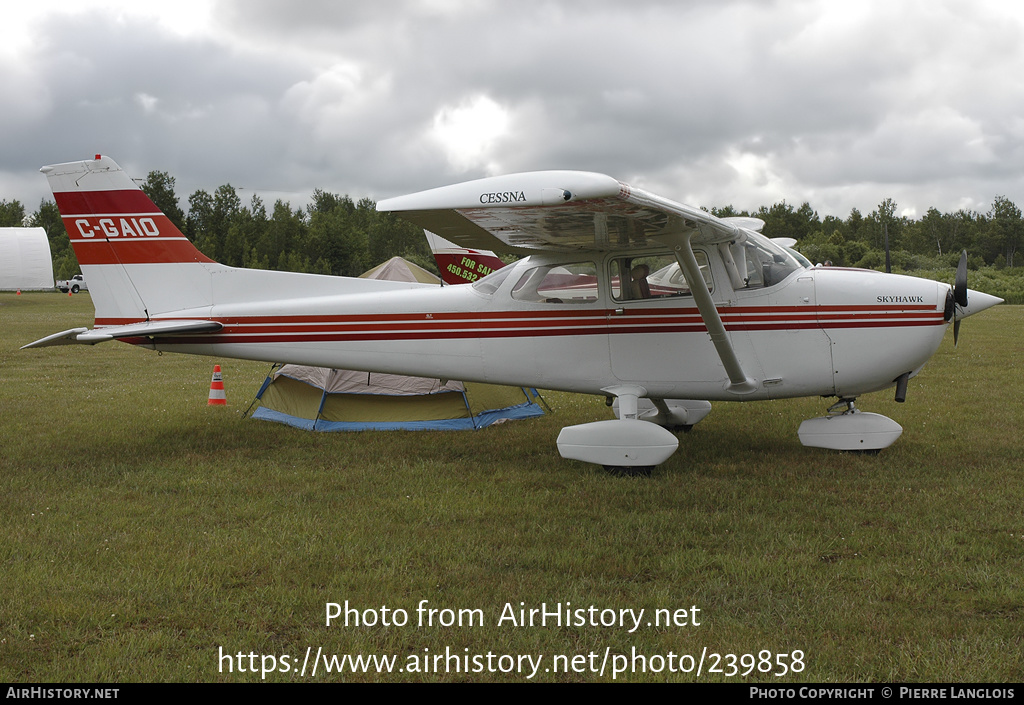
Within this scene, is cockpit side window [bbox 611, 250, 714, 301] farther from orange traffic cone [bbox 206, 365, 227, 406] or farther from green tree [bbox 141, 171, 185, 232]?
green tree [bbox 141, 171, 185, 232]

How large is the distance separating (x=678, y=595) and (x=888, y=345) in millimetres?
3858

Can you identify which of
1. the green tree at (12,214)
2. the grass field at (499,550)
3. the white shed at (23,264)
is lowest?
the grass field at (499,550)

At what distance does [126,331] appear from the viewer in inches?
281

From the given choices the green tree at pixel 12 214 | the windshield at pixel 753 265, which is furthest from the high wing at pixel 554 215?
the green tree at pixel 12 214

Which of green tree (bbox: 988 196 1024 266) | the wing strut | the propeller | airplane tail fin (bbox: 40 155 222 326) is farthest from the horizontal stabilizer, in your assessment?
green tree (bbox: 988 196 1024 266)

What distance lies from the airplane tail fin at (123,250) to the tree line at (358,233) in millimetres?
60677

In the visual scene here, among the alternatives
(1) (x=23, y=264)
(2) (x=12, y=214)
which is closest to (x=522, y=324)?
(1) (x=23, y=264)

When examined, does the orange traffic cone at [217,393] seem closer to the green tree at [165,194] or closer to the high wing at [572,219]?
the high wing at [572,219]

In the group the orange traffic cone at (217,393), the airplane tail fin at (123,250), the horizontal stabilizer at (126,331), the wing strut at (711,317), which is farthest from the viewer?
the orange traffic cone at (217,393)

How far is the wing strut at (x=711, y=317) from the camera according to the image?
6.12 m

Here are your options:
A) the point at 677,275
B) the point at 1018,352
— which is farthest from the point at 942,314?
the point at 1018,352

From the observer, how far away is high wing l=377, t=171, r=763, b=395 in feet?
15.6

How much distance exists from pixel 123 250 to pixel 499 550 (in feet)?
18.0

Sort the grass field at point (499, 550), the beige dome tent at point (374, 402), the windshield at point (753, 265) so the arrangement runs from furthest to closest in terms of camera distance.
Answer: the beige dome tent at point (374, 402), the windshield at point (753, 265), the grass field at point (499, 550)
